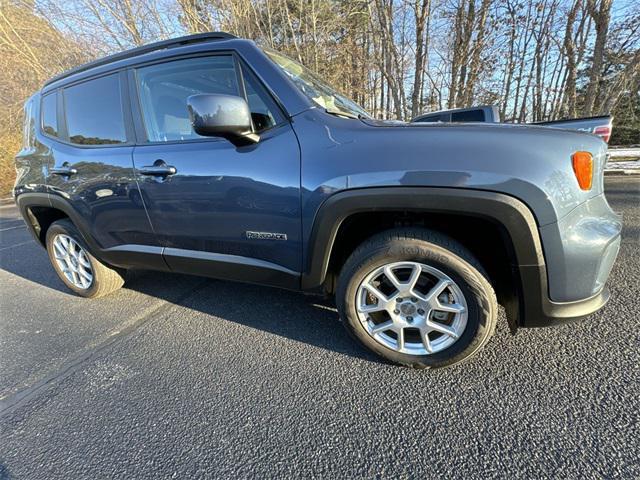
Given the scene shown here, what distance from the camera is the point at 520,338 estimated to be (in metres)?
1.99

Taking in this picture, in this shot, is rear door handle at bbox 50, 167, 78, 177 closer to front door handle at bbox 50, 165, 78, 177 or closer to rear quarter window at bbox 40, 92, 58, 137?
front door handle at bbox 50, 165, 78, 177

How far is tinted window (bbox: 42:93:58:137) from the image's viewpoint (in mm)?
2809

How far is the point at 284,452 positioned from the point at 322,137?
1.54 metres

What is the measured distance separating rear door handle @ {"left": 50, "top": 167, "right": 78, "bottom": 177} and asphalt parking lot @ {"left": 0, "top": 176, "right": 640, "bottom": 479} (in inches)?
50.5

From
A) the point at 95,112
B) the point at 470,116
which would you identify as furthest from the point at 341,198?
the point at 470,116

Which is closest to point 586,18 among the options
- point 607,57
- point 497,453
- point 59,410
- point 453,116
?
point 607,57

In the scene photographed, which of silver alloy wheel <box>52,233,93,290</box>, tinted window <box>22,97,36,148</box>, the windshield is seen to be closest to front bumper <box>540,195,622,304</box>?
the windshield

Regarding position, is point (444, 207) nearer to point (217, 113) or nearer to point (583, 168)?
point (583, 168)

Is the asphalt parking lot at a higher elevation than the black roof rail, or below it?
below

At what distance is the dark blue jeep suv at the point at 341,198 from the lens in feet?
4.76

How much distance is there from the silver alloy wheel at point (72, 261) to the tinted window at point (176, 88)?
1609 mm

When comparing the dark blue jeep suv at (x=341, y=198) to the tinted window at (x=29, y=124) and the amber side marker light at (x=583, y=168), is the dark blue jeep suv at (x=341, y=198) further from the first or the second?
the tinted window at (x=29, y=124)

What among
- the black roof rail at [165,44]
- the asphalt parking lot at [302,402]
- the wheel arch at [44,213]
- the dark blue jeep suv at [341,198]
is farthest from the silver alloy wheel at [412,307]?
the wheel arch at [44,213]

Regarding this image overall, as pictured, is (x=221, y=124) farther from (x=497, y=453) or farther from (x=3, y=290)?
(x=3, y=290)
